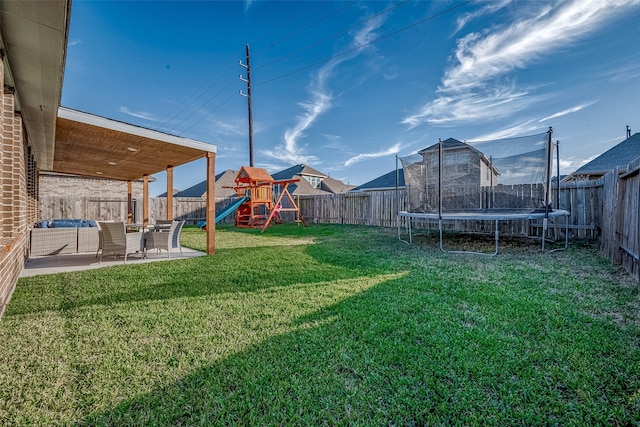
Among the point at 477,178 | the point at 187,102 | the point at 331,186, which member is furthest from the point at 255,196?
the point at 331,186

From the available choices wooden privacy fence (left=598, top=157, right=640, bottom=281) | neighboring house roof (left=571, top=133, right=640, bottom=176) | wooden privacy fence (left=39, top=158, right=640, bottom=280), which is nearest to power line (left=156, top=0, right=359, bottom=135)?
wooden privacy fence (left=39, top=158, right=640, bottom=280)

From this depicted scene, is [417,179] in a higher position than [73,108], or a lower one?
lower

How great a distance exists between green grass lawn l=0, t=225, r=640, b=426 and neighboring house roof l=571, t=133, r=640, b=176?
13023 mm

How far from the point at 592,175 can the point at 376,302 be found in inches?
639

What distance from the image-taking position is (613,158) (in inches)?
511

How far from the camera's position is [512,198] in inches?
291

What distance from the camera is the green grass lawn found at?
1.39 meters

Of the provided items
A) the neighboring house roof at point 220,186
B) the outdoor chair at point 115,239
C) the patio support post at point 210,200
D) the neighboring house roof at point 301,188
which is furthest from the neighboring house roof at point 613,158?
the neighboring house roof at point 220,186

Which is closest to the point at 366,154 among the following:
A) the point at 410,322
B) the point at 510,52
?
the point at 510,52

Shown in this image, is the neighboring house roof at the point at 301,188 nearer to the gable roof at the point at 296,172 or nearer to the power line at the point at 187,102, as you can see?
the gable roof at the point at 296,172

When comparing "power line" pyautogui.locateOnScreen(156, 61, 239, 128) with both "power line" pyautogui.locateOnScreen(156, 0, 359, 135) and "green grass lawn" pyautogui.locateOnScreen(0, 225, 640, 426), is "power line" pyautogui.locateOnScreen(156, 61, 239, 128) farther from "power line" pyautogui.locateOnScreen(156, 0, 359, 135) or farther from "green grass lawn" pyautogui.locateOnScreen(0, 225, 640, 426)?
"green grass lawn" pyautogui.locateOnScreen(0, 225, 640, 426)

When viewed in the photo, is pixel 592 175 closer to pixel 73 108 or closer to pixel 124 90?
pixel 73 108

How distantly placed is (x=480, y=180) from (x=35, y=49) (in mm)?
8423

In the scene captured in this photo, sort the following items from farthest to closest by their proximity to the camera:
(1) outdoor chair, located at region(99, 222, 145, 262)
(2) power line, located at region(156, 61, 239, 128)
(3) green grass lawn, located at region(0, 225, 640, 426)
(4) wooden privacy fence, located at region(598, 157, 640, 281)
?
1. (2) power line, located at region(156, 61, 239, 128)
2. (1) outdoor chair, located at region(99, 222, 145, 262)
3. (4) wooden privacy fence, located at region(598, 157, 640, 281)
4. (3) green grass lawn, located at region(0, 225, 640, 426)
